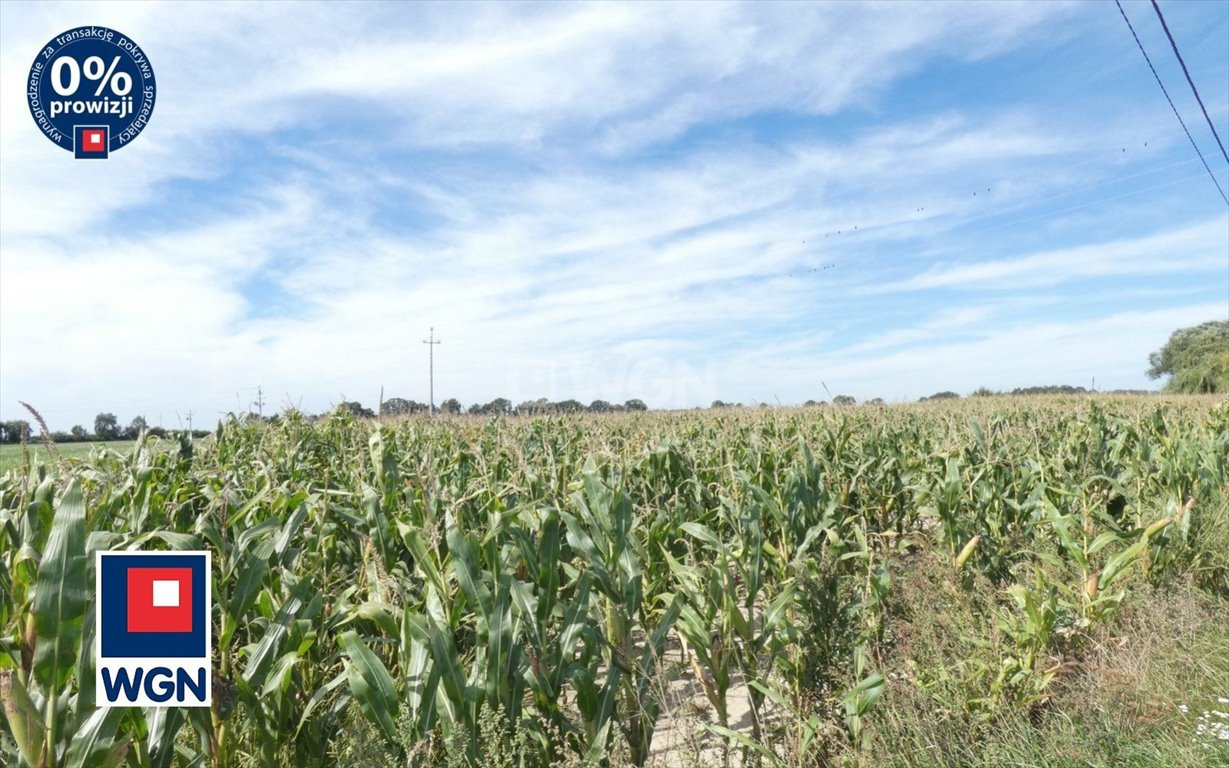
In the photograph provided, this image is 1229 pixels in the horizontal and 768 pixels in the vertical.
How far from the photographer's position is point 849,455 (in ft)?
28.3

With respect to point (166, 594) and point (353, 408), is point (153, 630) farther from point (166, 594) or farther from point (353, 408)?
point (353, 408)

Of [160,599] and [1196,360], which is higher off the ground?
[1196,360]

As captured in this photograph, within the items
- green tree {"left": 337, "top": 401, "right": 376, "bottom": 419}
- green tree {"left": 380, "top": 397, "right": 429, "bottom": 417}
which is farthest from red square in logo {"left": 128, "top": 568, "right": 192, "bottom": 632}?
green tree {"left": 380, "top": 397, "right": 429, "bottom": 417}

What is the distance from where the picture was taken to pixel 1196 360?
5044cm

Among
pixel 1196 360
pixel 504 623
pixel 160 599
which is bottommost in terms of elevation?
pixel 504 623

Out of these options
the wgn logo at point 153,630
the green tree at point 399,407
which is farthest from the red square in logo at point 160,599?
the green tree at point 399,407

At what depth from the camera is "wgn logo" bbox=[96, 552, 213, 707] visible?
2609mm

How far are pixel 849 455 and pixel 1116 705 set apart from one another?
5.06 meters

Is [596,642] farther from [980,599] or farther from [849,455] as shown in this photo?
[849,455]

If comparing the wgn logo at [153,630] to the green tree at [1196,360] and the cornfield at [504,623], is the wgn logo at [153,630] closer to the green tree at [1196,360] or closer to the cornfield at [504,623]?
the cornfield at [504,623]

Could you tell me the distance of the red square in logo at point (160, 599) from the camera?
2.93 m

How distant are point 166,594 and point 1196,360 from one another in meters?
63.8

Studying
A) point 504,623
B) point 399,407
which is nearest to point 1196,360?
point 399,407

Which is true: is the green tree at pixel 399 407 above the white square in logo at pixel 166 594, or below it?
above
